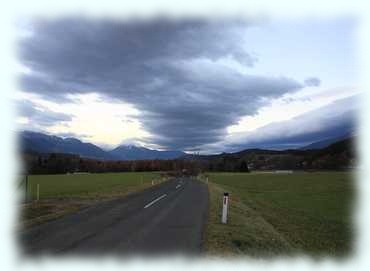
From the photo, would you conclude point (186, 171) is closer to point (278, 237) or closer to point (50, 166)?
point (50, 166)

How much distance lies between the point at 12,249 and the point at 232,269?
17.2 feet

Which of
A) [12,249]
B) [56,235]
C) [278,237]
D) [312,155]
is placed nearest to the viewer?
[12,249]

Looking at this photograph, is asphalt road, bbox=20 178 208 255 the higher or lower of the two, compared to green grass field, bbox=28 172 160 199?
higher

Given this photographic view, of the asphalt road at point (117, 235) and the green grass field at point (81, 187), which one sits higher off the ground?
the asphalt road at point (117, 235)

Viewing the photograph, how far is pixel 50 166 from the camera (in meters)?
114

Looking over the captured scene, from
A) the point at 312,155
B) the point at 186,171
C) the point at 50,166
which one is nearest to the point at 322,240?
the point at 50,166

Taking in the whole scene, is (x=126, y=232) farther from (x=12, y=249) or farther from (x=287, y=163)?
(x=287, y=163)

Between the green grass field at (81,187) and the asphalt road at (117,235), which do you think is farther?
the green grass field at (81,187)

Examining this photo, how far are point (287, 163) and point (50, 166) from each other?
121 meters

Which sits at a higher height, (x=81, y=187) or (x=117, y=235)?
(x=117, y=235)

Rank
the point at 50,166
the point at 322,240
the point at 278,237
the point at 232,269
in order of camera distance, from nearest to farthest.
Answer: the point at 232,269
the point at 278,237
the point at 322,240
the point at 50,166

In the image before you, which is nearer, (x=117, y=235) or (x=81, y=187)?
(x=117, y=235)

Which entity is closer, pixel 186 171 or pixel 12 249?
pixel 12 249

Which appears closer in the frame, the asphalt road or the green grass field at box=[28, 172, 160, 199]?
the asphalt road
